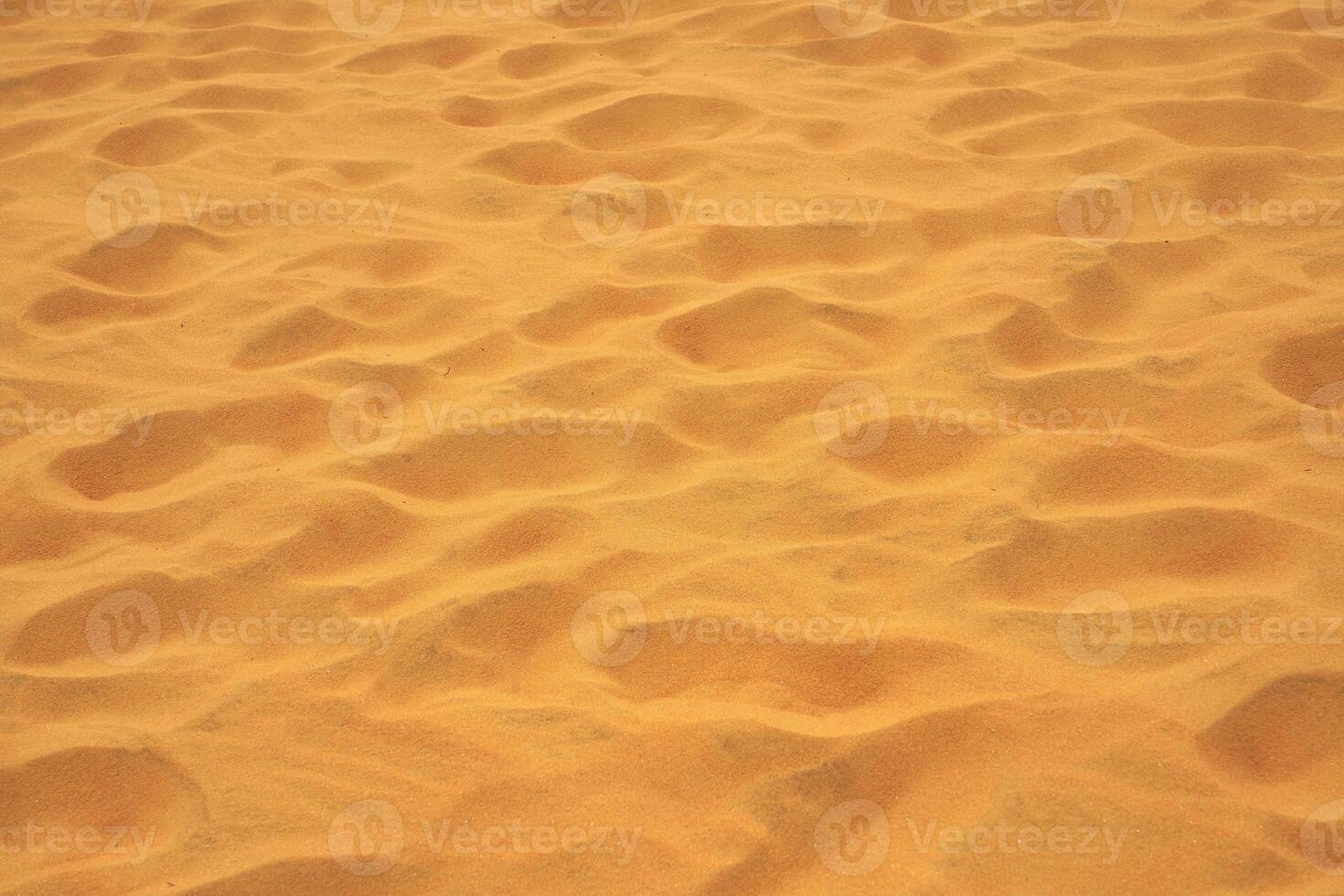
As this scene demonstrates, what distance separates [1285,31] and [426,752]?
3666 millimetres

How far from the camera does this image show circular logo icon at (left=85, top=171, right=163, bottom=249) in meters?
3.12

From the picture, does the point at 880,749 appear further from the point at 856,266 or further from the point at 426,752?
the point at 856,266

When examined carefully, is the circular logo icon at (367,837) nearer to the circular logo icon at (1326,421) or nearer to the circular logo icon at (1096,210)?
the circular logo icon at (1326,421)

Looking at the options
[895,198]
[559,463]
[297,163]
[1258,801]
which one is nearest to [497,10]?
[297,163]

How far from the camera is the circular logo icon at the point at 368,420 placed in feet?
7.97

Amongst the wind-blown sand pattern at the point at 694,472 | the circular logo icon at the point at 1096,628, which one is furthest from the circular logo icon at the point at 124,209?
the circular logo icon at the point at 1096,628

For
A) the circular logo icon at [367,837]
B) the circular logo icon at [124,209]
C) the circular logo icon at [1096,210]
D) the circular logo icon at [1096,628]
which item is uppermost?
the circular logo icon at [124,209]

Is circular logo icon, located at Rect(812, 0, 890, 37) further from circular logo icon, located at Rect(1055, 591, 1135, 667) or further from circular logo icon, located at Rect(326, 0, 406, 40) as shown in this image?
circular logo icon, located at Rect(1055, 591, 1135, 667)

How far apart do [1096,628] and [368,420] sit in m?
1.60

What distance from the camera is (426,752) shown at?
6.01ft

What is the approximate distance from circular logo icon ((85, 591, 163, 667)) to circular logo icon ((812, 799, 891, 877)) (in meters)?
1.29

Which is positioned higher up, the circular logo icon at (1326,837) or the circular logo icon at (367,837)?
the circular logo icon at (367,837)

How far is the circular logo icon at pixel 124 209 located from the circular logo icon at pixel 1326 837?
3.10 metres

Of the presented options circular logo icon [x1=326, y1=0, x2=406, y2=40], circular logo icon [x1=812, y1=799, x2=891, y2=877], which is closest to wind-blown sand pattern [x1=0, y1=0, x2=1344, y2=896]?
circular logo icon [x1=812, y1=799, x2=891, y2=877]
